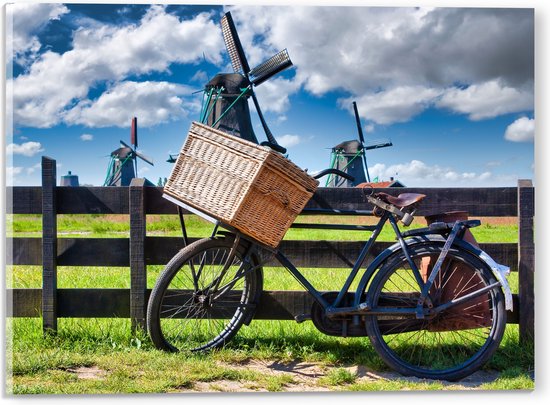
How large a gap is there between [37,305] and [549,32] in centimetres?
373

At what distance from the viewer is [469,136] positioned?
489 centimetres

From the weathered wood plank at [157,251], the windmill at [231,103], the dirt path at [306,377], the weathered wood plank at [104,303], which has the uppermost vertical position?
the windmill at [231,103]

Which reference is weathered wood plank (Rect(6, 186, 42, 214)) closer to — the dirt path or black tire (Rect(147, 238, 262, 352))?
black tire (Rect(147, 238, 262, 352))

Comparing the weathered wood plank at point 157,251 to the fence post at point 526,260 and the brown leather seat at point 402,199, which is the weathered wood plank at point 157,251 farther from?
the brown leather seat at point 402,199

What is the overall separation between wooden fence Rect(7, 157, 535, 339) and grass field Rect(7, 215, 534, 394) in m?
0.11

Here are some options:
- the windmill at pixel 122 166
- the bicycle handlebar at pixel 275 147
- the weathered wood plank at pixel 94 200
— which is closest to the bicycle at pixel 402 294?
the bicycle handlebar at pixel 275 147

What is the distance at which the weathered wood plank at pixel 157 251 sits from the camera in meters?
3.31

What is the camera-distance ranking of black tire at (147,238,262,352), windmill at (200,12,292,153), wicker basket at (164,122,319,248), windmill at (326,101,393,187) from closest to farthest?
wicker basket at (164,122,319,248) < black tire at (147,238,262,352) < windmill at (200,12,292,153) < windmill at (326,101,393,187)

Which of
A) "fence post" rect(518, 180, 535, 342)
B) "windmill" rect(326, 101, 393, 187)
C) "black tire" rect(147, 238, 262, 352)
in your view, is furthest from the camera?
"windmill" rect(326, 101, 393, 187)

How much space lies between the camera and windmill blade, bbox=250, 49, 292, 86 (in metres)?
13.4

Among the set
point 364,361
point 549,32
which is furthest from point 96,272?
point 549,32

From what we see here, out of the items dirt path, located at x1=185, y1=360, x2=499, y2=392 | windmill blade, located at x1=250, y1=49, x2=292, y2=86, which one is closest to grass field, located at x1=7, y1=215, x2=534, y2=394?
dirt path, located at x1=185, y1=360, x2=499, y2=392

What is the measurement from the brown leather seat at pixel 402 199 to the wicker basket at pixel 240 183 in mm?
439

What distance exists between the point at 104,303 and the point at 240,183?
140 centimetres
